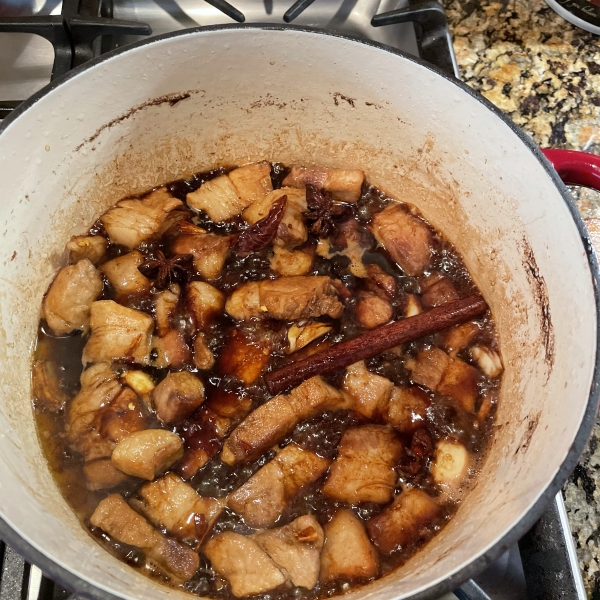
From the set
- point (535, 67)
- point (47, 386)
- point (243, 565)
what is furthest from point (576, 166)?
point (47, 386)

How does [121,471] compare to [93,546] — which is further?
[121,471]

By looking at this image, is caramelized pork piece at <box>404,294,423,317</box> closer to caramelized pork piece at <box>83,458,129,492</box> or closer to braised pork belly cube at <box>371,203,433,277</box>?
braised pork belly cube at <box>371,203,433,277</box>

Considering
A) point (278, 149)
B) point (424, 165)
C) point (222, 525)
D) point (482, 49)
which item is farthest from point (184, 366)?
point (482, 49)

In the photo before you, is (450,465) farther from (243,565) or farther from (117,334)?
(117,334)

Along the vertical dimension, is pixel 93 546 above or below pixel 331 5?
below

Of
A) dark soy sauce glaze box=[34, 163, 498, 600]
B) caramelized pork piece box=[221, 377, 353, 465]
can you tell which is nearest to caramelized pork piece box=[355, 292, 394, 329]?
dark soy sauce glaze box=[34, 163, 498, 600]

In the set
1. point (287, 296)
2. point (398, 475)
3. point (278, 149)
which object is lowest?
point (398, 475)

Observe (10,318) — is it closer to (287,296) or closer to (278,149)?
(287,296)
